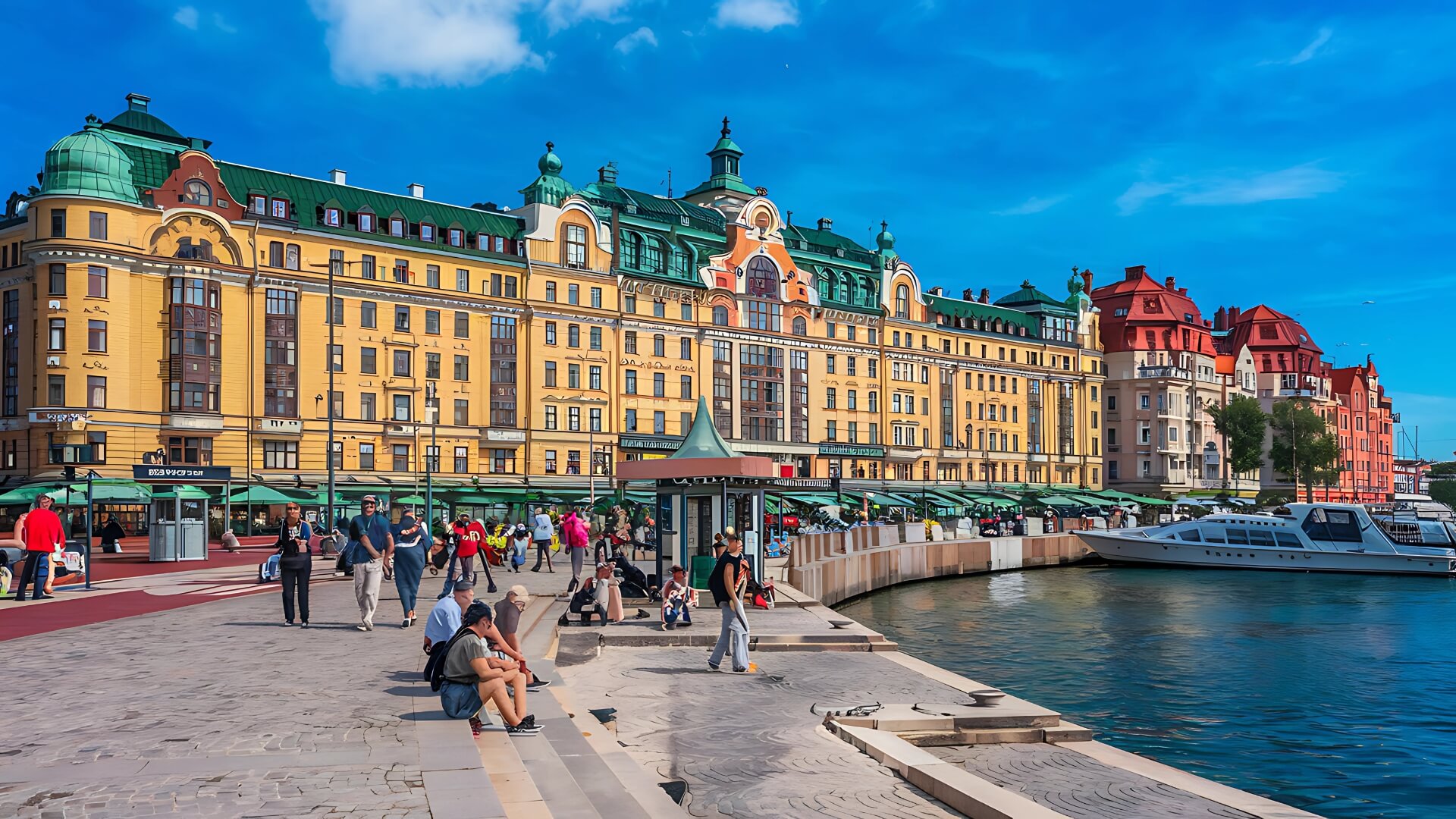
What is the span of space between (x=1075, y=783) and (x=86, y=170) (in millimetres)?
64512

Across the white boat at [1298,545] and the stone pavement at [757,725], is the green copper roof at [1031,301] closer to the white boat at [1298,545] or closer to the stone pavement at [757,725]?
the white boat at [1298,545]

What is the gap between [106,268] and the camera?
6366 centimetres

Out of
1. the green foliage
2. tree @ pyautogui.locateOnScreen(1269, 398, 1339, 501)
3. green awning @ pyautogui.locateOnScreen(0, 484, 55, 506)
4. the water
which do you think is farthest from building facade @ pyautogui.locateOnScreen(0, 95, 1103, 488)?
tree @ pyautogui.locateOnScreen(1269, 398, 1339, 501)

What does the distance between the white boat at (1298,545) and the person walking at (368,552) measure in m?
57.0

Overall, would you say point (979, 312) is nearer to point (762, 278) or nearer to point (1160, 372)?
point (1160, 372)

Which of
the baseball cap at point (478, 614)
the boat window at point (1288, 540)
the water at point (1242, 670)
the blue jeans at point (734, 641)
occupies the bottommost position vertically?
the water at point (1242, 670)

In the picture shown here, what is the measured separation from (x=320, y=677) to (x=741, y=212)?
3040 inches

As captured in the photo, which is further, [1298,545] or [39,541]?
[1298,545]

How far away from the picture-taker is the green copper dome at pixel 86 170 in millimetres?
63000

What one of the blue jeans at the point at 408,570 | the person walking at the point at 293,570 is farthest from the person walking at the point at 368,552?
the person walking at the point at 293,570

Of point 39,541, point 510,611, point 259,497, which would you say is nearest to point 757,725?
point 510,611

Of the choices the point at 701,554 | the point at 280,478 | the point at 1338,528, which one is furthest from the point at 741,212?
the point at 701,554

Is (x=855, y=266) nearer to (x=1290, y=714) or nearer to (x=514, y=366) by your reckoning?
(x=514, y=366)

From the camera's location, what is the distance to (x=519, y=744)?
11.7 meters
